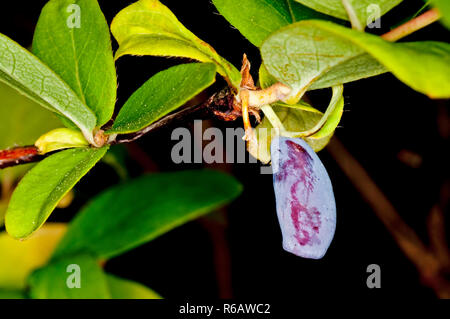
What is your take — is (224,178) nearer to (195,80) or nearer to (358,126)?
(358,126)

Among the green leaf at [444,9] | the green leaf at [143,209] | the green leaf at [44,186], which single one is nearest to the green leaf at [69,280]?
the green leaf at [143,209]

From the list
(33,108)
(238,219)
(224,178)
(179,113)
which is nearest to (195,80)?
(179,113)

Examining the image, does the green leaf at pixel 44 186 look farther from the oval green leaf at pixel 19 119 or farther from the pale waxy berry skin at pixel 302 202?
the oval green leaf at pixel 19 119

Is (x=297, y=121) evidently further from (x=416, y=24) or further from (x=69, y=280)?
(x=69, y=280)

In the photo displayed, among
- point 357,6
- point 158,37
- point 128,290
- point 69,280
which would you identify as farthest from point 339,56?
point 128,290

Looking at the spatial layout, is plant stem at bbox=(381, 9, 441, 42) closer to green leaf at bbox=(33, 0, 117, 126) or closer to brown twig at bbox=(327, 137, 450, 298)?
green leaf at bbox=(33, 0, 117, 126)

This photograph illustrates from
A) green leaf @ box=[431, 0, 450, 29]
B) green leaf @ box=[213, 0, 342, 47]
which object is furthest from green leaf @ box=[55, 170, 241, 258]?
green leaf @ box=[431, 0, 450, 29]
